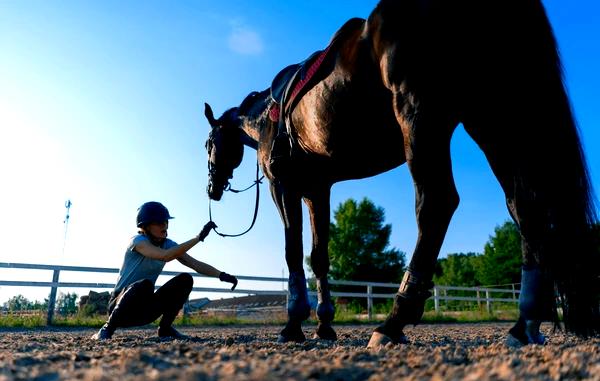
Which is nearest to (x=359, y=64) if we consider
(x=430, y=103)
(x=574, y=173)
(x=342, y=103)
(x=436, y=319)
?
(x=342, y=103)

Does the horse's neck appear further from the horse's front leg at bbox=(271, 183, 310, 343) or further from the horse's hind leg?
the horse's hind leg

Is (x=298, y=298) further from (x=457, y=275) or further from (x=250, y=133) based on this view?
(x=457, y=275)

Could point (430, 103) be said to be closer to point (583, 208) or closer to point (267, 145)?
point (583, 208)

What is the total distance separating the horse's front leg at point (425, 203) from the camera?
9.63 feet

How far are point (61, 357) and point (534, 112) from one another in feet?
9.42

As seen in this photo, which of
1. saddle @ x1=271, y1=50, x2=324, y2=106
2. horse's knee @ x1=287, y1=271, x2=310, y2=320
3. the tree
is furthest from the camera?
the tree

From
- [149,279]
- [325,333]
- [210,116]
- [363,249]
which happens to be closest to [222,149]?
[210,116]

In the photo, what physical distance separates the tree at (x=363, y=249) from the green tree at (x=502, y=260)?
15224 mm

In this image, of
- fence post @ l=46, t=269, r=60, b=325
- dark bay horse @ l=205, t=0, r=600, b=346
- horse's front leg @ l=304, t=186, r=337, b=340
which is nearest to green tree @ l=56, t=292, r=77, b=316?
fence post @ l=46, t=269, r=60, b=325

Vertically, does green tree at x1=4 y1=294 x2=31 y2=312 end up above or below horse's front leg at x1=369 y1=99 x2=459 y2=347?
below

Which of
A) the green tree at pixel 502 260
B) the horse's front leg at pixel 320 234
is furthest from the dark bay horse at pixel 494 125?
the green tree at pixel 502 260

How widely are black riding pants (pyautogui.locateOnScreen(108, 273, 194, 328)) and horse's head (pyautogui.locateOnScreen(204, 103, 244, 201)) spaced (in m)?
1.96

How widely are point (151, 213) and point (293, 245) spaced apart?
58.2 inches

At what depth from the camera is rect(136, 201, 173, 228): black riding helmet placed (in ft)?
16.3
